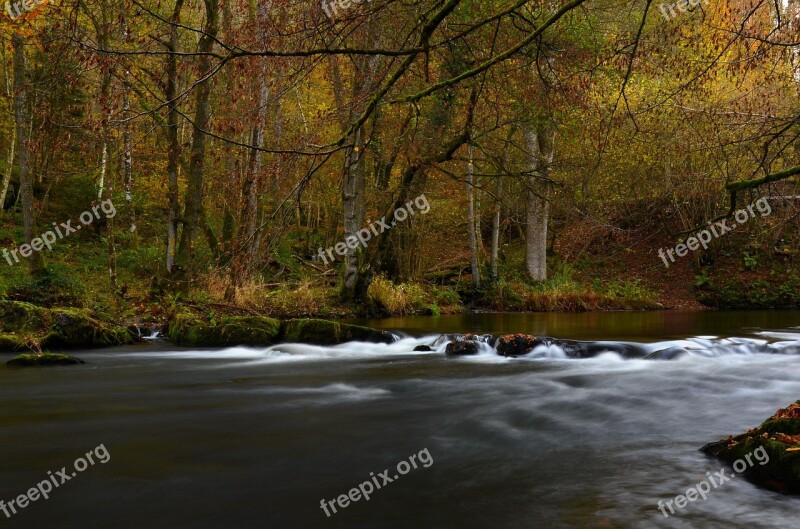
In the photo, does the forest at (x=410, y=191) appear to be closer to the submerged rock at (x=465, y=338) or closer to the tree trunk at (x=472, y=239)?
the tree trunk at (x=472, y=239)

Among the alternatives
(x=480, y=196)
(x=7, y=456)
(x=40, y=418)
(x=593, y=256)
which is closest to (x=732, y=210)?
(x=7, y=456)

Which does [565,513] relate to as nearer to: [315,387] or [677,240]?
[315,387]

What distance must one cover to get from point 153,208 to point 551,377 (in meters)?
21.5

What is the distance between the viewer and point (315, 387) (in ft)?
27.1

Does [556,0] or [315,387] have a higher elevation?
[556,0]
